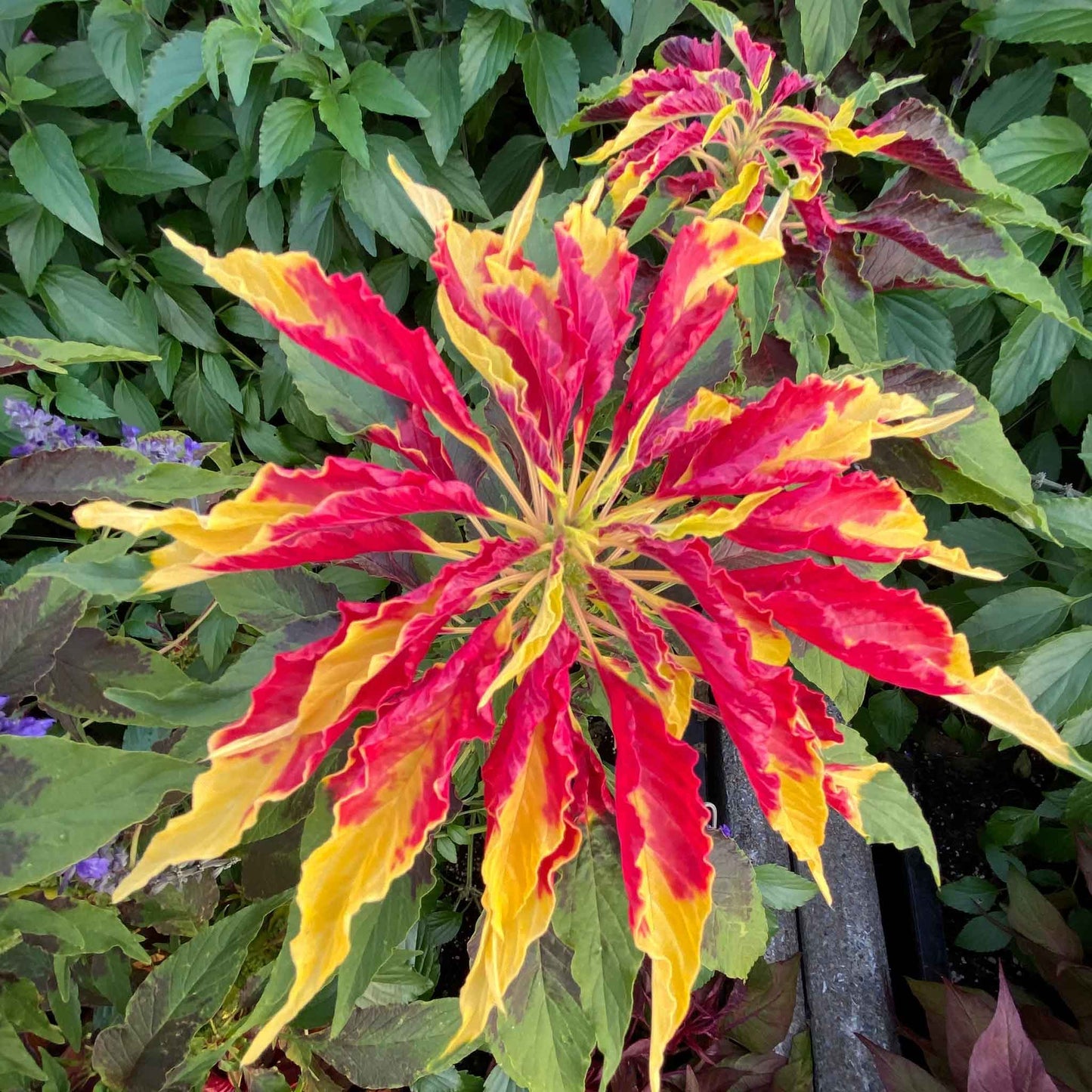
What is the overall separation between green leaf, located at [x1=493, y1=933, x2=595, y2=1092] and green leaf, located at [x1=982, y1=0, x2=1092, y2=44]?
95 centimetres

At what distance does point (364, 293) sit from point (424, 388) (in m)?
0.06

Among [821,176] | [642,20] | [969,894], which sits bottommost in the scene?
[969,894]

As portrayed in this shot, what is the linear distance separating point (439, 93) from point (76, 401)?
0.55 m

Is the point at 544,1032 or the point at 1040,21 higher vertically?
the point at 1040,21

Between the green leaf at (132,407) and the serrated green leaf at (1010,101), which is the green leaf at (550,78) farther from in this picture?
the green leaf at (132,407)

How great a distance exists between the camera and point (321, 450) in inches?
48.4

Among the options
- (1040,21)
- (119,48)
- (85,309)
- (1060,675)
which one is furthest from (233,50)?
(1060,675)

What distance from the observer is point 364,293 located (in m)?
0.38

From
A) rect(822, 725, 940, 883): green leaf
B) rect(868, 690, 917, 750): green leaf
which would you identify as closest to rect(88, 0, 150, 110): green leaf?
rect(822, 725, 940, 883): green leaf

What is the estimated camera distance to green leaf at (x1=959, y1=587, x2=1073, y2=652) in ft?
2.80

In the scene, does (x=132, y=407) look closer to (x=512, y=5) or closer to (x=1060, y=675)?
(x=512, y=5)

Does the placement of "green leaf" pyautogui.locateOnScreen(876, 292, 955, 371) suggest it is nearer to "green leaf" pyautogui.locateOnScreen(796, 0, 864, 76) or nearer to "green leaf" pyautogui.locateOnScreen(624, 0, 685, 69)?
"green leaf" pyautogui.locateOnScreen(796, 0, 864, 76)

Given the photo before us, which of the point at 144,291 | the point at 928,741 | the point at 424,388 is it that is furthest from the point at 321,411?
the point at 928,741

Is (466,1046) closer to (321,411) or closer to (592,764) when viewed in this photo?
(592,764)
